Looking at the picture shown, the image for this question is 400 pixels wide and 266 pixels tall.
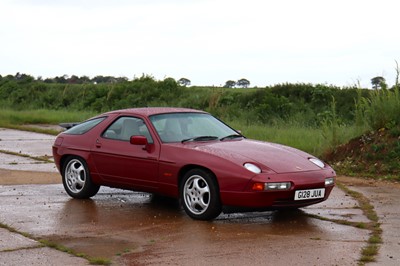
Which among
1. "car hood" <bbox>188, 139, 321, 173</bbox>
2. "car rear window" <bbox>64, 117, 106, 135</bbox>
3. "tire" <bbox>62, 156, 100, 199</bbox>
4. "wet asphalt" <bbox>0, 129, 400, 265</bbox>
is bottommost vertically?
"wet asphalt" <bbox>0, 129, 400, 265</bbox>

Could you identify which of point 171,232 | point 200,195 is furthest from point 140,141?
point 171,232

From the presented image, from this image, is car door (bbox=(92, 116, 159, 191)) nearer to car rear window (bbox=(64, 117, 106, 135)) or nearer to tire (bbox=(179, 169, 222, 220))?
car rear window (bbox=(64, 117, 106, 135))

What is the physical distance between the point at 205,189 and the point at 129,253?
6.13 ft

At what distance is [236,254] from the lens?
7.82m

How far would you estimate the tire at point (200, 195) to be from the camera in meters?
9.45

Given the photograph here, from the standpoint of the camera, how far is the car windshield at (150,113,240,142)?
1039 centimetres

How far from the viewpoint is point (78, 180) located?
1128cm

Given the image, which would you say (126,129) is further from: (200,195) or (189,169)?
(200,195)

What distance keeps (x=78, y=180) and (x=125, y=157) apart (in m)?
1.07

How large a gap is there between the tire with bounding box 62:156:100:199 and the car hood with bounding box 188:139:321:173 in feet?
6.17

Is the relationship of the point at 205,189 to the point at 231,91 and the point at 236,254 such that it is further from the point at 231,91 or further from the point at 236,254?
the point at 231,91

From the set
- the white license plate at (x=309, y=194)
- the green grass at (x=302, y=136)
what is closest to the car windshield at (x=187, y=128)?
the white license plate at (x=309, y=194)

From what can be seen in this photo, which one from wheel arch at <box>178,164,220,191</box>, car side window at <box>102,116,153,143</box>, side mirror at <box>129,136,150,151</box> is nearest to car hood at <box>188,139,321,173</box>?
wheel arch at <box>178,164,220,191</box>

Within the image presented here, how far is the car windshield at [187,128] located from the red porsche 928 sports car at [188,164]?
0.01 m
